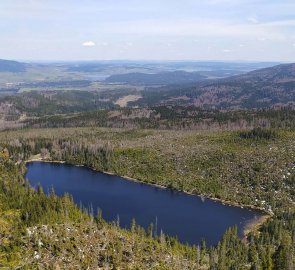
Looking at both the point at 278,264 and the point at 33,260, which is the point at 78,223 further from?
the point at 278,264

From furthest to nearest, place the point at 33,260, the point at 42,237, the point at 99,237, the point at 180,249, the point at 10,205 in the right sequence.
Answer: the point at 10,205 < the point at 180,249 < the point at 99,237 < the point at 42,237 < the point at 33,260

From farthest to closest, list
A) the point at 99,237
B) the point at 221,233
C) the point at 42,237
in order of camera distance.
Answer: the point at 221,233 < the point at 99,237 < the point at 42,237

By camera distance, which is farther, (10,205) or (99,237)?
(10,205)

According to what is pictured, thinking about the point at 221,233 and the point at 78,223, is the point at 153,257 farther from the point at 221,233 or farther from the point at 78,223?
the point at 221,233

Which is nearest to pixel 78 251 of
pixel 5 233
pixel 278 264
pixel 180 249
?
pixel 5 233


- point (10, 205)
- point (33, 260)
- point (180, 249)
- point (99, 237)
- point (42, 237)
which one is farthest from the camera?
point (10, 205)

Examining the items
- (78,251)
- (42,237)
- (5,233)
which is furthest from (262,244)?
(5,233)

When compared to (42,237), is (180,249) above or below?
below

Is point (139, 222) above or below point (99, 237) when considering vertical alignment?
below

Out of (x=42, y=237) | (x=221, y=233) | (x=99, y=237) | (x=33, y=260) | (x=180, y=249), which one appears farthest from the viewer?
(x=221, y=233)
